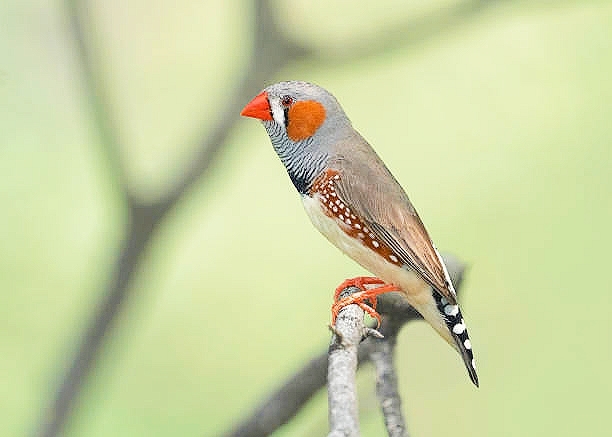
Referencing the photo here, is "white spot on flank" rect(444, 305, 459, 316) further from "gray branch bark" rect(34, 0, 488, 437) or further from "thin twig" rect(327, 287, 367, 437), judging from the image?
"gray branch bark" rect(34, 0, 488, 437)

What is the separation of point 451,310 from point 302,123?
13.2 inches

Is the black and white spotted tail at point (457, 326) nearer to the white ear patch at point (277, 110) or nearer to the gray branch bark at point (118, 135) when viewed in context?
the white ear patch at point (277, 110)

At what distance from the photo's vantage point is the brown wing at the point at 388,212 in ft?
4.14

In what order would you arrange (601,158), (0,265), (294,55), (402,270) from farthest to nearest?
1. (0,265)
2. (601,158)
3. (294,55)
4. (402,270)

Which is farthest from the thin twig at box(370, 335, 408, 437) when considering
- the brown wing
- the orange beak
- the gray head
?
the orange beak

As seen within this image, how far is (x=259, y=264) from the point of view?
8.13ft

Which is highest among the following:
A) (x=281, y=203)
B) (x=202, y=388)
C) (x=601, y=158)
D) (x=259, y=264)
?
(x=601, y=158)

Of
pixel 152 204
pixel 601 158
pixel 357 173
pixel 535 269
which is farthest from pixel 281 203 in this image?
pixel 357 173

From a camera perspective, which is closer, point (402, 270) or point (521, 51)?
point (402, 270)

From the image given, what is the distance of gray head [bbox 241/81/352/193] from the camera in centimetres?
133

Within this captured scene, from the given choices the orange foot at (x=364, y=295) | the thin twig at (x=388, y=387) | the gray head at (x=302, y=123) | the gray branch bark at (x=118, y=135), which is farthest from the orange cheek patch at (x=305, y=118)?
the gray branch bark at (x=118, y=135)

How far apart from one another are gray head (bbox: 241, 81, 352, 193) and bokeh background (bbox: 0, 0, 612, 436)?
775mm

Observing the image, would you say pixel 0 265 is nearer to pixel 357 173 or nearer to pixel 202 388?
pixel 202 388

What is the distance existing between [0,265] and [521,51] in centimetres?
147
